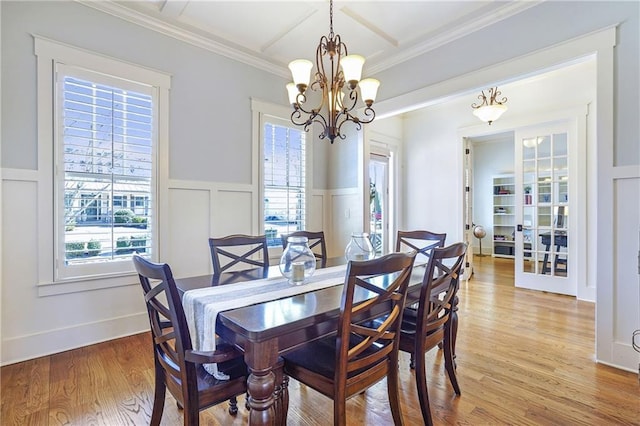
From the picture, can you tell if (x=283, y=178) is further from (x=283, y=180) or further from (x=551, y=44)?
(x=551, y=44)

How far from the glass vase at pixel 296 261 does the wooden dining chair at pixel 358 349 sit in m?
0.37

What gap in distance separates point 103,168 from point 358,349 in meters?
2.69

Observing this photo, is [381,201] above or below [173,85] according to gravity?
below

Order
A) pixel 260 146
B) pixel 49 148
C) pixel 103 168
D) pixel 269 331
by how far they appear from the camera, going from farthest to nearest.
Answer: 1. pixel 260 146
2. pixel 103 168
3. pixel 49 148
4. pixel 269 331

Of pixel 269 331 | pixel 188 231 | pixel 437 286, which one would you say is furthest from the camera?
pixel 188 231

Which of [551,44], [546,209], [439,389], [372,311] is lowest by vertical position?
[439,389]

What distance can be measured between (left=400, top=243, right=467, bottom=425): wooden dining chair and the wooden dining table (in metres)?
0.33

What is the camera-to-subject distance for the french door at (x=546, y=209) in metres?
4.25

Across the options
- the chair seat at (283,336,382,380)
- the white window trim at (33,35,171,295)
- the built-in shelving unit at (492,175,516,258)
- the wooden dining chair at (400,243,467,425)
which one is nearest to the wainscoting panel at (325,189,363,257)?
the wooden dining chair at (400,243,467,425)

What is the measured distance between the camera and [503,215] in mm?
8062

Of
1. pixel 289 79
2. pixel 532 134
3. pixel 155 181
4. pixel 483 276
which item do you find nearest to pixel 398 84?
pixel 289 79

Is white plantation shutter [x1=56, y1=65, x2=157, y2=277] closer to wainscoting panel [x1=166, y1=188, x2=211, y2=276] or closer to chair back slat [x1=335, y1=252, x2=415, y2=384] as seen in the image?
wainscoting panel [x1=166, y1=188, x2=211, y2=276]

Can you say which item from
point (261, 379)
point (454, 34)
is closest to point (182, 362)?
point (261, 379)

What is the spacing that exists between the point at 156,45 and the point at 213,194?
1.55 meters
